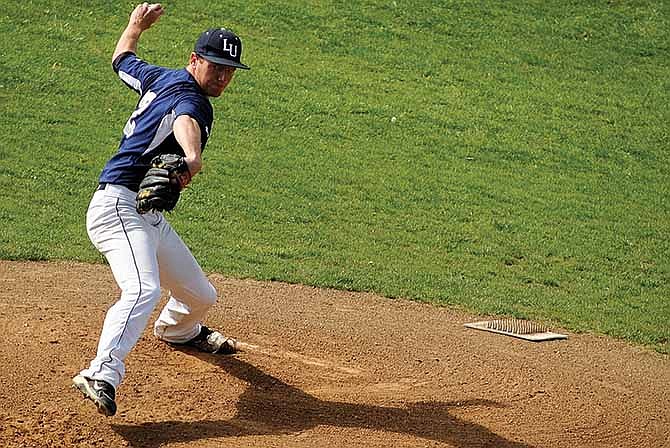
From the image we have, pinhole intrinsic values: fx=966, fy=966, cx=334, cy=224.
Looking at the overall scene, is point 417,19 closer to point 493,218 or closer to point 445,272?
point 493,218

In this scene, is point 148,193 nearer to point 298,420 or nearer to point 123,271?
point 123,271

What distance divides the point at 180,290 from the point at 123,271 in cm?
74

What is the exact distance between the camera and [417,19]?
17922 millimetres

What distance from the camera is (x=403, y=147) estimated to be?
13.9 metres

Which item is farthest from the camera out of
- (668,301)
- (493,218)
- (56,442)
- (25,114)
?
(25,114)

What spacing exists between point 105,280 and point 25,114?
597cm

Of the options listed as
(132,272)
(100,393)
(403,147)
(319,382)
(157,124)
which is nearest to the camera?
(100,393)

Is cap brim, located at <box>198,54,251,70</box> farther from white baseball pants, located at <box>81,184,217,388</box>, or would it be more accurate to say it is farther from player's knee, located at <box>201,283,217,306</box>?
player's knee, located at <box>201,283,217,306</box>

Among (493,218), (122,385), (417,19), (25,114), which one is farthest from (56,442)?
(417,19)

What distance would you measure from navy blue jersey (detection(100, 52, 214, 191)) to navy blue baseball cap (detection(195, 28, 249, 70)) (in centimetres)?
20

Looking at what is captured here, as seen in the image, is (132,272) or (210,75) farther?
(210,75)

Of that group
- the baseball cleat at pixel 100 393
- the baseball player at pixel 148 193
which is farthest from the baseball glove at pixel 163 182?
the baseball cleat at pixel 100 393

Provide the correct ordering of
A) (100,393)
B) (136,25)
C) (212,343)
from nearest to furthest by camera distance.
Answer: (100,393) → (136,25) → (212,343)

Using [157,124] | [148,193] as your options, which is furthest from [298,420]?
[157,124]
